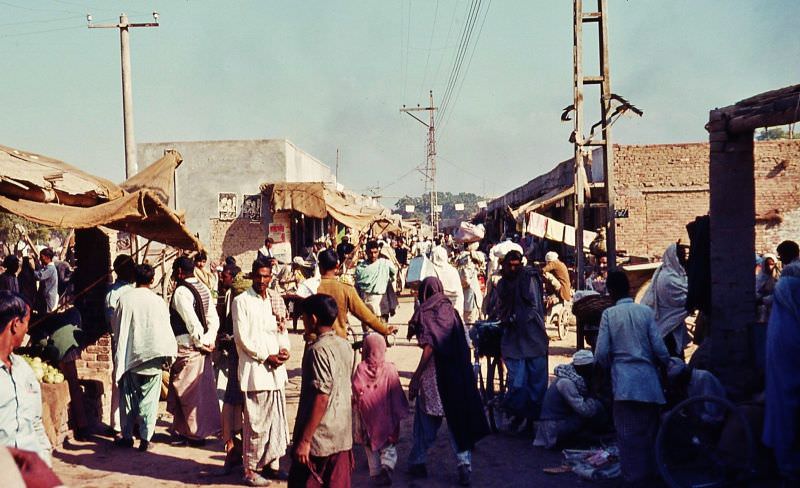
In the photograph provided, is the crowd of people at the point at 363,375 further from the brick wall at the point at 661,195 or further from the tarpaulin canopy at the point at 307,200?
the tarpaulin canopy at the point at 307,200

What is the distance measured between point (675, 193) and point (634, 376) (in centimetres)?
1498

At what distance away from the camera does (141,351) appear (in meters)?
7.25

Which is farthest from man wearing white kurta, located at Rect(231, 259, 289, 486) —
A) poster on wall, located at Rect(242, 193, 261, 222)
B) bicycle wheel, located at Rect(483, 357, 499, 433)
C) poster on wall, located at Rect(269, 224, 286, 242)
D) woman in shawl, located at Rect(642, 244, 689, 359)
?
poster on wall, located at Rect(242, 193, 261, 222)

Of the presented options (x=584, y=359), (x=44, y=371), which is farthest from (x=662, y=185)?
(x=44, y=371)

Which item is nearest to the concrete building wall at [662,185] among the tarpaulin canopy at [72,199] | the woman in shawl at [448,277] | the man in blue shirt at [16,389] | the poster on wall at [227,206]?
the woman in shawl at [448,277]

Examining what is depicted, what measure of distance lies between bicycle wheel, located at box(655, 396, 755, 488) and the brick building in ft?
44.9

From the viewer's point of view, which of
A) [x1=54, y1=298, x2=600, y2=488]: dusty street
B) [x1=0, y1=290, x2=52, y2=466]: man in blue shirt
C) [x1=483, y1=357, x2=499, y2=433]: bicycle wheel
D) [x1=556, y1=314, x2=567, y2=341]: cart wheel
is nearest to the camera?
[x1=0, y1=290, x2=52, y2=466]: man in blue shirt

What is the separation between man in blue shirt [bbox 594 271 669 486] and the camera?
5969mm

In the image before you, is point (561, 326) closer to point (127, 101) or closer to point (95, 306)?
point (95, 306)

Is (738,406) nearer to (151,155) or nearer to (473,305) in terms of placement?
(473,305)

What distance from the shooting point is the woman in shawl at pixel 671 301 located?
8117mm

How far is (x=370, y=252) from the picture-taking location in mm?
11961

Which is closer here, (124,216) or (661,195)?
(124,216)

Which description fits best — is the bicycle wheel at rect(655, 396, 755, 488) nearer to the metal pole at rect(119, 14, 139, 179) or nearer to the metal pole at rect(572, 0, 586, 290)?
the metal pole at rect(572, 0, 586, 290)
